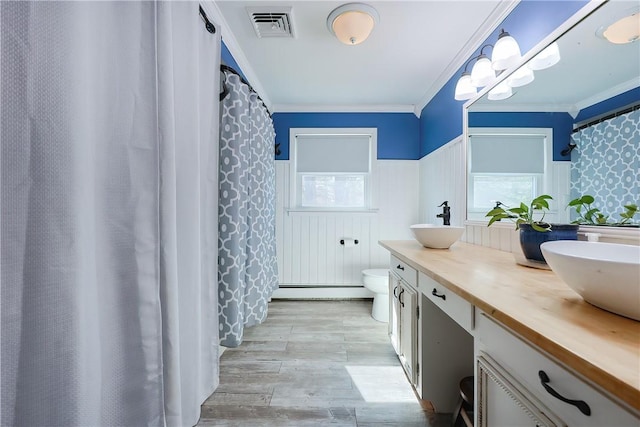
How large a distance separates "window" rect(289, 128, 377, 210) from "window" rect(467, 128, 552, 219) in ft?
4.19

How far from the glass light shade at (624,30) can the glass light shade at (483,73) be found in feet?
1.99

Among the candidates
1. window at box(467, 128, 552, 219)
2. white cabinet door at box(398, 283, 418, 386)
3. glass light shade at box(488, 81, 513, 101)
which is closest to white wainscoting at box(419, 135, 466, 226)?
window at box(467, 128, 552, 219)

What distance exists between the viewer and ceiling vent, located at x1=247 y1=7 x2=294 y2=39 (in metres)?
1.50

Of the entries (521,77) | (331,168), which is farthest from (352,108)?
Answer: (521,77)

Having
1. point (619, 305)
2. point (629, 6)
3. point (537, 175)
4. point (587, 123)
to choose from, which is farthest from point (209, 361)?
point (629, 6)

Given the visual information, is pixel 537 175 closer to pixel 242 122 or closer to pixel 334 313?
pixel 242 122

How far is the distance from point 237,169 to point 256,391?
1.31 meters

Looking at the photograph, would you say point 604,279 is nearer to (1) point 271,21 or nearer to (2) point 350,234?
(1) point 271,21

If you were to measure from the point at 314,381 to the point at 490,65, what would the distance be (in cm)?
223

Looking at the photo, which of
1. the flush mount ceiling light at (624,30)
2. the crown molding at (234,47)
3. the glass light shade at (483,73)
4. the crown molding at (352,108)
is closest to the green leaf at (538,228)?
the flush mount ceiling light at (624,30)

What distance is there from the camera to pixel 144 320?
821 millimetres

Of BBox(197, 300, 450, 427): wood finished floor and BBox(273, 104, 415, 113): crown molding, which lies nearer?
BBox(197, 300, 450, 427): wood finished floor

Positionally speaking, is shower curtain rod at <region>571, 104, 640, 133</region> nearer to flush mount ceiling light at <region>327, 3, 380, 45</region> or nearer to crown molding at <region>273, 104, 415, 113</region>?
flush mount ceiling light at <region>327, 3, 380, 45</region>

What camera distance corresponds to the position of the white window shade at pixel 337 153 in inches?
115
